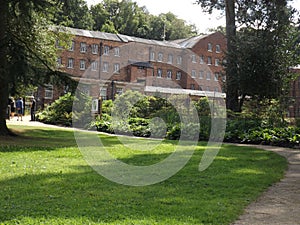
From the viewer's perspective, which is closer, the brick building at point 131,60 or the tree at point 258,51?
the tree at point 258,51

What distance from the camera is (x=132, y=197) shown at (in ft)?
19.7

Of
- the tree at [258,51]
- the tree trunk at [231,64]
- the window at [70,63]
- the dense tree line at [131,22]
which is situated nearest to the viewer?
the tree at [258,51]

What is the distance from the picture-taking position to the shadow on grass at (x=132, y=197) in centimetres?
491

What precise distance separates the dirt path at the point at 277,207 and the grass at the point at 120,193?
0.47ft

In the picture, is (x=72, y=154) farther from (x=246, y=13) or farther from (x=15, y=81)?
(x=246, y=13)

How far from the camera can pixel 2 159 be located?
9484 millimetres

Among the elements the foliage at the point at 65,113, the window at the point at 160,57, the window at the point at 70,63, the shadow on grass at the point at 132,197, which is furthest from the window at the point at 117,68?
the shadow on grass at the point at 132,197

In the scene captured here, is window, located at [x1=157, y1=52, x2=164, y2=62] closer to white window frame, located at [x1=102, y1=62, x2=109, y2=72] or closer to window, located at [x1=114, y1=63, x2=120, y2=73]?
window, located at [x1=114, y1=63, x2=120, y2=73]

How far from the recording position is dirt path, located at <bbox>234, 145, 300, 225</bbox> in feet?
16.4

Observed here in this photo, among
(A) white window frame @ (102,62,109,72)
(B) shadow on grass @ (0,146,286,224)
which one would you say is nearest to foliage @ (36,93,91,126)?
(B) shadow on grass @ (0,146,286,224)

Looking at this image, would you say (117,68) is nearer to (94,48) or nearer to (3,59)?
(94,48)

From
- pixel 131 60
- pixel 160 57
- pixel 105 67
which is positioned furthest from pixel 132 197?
pixel 160 57

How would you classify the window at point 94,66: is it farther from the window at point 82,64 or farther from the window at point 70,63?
the window at point 70,63

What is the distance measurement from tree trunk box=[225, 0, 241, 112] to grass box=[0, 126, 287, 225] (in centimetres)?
1269
